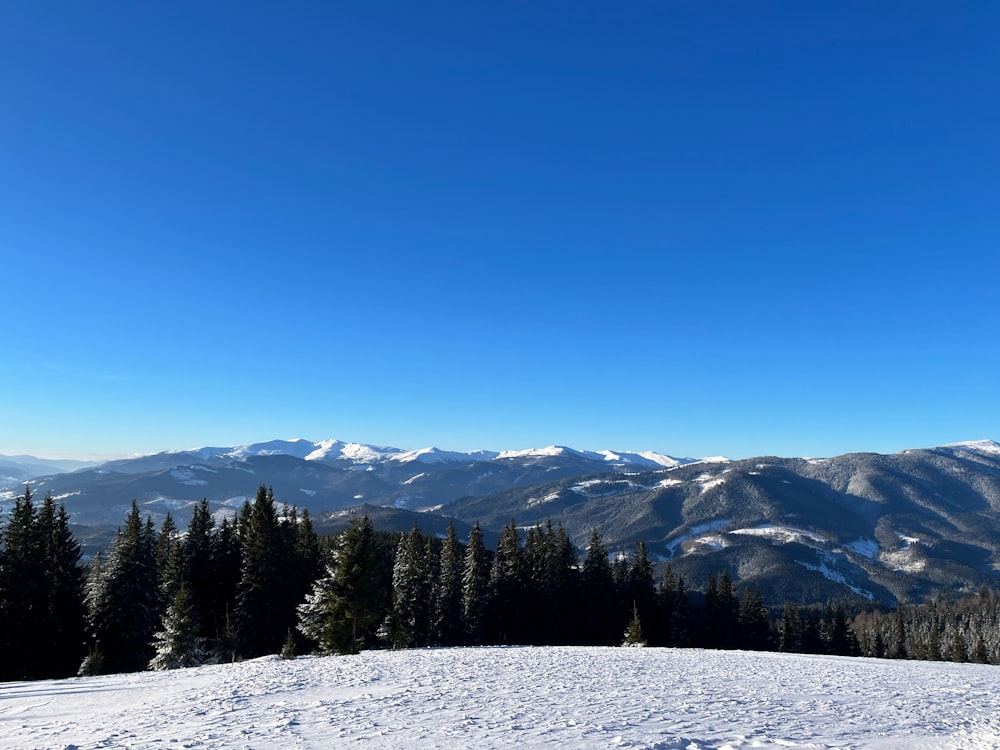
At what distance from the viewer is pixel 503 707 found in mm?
15180

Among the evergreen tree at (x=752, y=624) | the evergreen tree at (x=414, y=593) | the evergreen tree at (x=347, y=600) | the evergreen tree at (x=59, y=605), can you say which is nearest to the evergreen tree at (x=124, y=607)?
the evergreen tree at (x=59, y=605)

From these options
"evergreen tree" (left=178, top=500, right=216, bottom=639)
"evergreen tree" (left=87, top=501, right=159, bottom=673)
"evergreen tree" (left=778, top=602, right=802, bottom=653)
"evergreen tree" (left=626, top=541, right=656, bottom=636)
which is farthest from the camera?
"evergreen tree" (left=778, top=602, right=802, bottom=653)

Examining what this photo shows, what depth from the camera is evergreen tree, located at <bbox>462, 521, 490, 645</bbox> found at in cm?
5725

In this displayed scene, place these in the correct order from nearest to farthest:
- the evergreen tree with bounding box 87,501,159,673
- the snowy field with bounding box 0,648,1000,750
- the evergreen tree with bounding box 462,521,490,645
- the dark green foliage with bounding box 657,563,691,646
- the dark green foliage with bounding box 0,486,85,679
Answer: the snowy field with bounding box 0,648,1000,750, the dark green foliage with bounding box 0,486,85,679, the evergreen tree with bounding box 87,501,159,673, the evergreen tree with bounding box 462,521,490,645, the dark green foliage with bounding box 657,563,691,646

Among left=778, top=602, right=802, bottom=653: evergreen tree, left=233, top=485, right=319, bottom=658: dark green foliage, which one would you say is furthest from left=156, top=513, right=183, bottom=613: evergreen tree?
left=778, top=602, right=802, bottom=653: evergreen tree

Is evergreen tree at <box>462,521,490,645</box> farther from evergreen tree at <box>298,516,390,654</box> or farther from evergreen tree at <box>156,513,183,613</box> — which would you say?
evergreen tree at <box>156,513,183,613</box>

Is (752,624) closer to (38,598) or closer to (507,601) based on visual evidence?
(507,601)

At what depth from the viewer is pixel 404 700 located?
1633 cm

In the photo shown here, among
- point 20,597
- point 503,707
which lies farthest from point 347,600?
point 503,707

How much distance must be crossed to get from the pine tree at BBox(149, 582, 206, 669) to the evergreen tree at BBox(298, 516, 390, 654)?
627cm

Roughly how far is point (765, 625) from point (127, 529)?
91.4 metres

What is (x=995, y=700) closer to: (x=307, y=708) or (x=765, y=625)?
(x=307, y=708)

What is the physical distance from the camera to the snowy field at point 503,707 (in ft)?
40.1

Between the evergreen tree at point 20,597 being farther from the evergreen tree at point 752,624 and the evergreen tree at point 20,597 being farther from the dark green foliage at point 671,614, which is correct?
the evergreen tree at point 752,624
